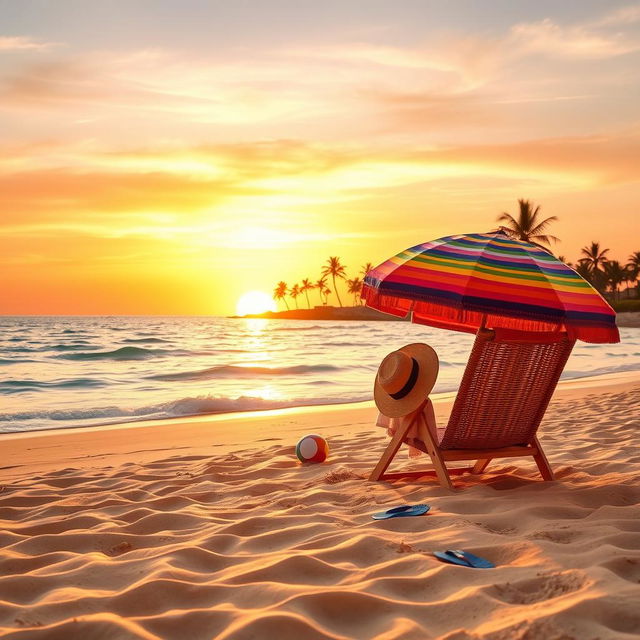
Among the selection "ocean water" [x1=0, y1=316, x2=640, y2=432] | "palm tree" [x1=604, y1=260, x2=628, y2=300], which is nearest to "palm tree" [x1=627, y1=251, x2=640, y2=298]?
"palm tree" [x1=604, y1=260, x2=628, y2=300]

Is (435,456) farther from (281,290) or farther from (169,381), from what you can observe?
(281,290)

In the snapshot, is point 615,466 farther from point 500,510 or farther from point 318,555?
point 318,555

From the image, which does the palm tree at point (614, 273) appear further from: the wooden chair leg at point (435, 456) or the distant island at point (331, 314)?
the wooden chair leg at point (435, 456)

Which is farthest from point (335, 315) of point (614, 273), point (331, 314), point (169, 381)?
point (169, 381)

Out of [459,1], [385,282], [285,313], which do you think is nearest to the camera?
[385,282]

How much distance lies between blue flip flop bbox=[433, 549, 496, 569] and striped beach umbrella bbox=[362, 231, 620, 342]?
5.05 feet

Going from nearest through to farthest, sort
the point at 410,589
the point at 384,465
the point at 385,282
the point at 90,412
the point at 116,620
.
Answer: the point at 116,620 → the point at 410,589 → the point at 385,282 → the point at 384,465 → the point at 90,412

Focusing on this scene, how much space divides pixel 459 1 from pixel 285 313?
421 feet

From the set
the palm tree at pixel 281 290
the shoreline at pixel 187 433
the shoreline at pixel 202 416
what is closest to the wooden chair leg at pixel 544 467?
the shoreline at pixel 187 433

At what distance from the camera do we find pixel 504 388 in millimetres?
4516

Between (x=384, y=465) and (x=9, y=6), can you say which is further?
(x=9, y=6)

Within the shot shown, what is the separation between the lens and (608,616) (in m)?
2.24

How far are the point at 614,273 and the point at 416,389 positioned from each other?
8375 cm

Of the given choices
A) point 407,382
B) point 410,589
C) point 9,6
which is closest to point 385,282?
point 407,382
